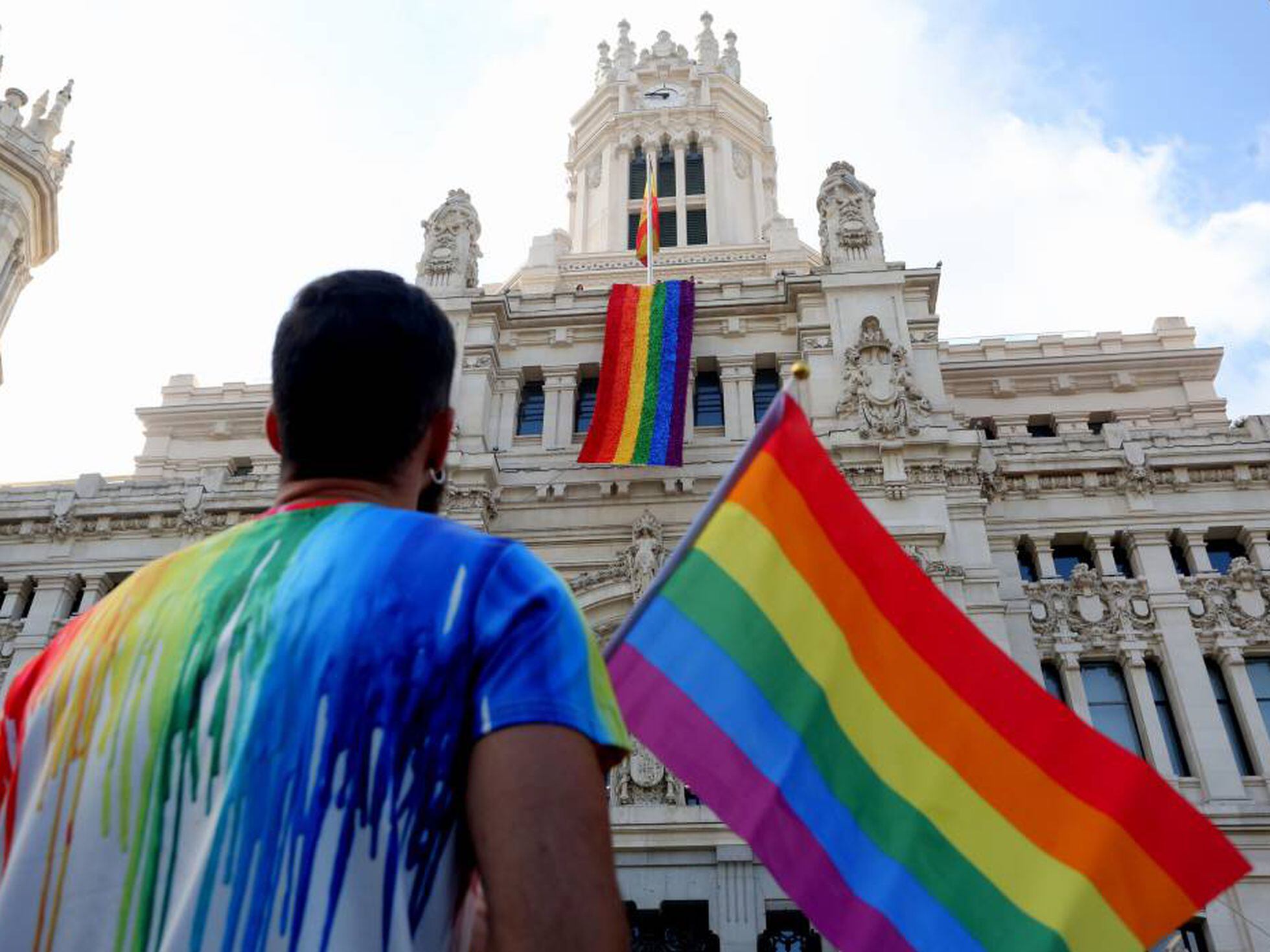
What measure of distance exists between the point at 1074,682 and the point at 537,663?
748 inches

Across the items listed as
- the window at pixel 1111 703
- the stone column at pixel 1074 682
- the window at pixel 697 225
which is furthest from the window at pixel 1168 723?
the window at pixel 697 225

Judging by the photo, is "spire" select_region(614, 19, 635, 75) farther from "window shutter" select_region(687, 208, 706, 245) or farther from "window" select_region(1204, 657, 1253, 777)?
"window" select_region(1204, 657, 1253, 777)

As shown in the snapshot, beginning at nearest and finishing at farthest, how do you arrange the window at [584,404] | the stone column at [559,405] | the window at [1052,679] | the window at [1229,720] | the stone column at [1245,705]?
the stone column at [1245,705]
the window at [1229,720]
the window at [1052,679]
the stone column at [559,405]
the window at [584,404]

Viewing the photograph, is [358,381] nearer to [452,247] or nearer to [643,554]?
[643,554]

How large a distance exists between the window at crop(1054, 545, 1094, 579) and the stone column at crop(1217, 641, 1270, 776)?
2.96m

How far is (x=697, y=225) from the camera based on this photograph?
4247cm

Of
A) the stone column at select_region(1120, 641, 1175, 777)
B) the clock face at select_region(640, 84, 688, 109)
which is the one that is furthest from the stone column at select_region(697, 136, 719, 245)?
the stone column at select_region(1120, 641, 1175, 777)

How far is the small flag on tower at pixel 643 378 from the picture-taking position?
19562mm

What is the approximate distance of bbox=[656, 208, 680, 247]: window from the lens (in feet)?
137

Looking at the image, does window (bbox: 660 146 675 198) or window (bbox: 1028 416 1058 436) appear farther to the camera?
window (bbox: 660 146 675 198)

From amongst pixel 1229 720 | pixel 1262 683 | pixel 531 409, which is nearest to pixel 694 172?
pixel 531 409

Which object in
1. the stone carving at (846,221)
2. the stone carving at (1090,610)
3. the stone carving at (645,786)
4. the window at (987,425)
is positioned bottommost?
the stone carving at (645,786)

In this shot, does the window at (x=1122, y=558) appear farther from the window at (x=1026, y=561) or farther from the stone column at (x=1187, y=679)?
the window at (x=1026, y=561)

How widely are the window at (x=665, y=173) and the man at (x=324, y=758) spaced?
43.0m
